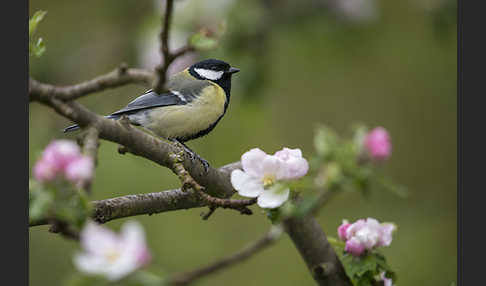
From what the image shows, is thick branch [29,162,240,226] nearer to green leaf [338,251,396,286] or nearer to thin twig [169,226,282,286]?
green leaf [338,251,396,286]

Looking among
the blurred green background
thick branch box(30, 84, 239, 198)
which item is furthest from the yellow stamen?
the blurred green background

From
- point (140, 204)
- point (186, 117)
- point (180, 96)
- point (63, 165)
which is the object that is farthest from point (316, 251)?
point (63, 165)

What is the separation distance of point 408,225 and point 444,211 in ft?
1.07

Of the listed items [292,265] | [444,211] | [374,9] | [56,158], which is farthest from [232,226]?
[56,158]

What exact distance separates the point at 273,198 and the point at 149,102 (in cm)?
102

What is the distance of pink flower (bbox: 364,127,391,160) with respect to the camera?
952 mm

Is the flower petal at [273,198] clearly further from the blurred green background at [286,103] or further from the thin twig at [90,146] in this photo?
the blurred green background at [286,103]

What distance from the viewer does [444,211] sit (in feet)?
11.3

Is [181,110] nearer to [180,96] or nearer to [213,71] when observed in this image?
[180,96]

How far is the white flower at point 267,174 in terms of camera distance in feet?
3.78

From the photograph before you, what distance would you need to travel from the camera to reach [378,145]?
3.14 ft

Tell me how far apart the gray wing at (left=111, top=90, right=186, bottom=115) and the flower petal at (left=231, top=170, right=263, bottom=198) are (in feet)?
2.86

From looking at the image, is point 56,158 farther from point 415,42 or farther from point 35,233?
point 415,42

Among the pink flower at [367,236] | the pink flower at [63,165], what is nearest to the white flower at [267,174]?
the pink flower at [367,236]
